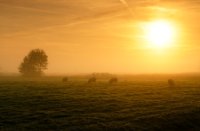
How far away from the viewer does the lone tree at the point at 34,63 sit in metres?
138

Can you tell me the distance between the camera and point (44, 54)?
14388 centimetres

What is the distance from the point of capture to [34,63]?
139875mm

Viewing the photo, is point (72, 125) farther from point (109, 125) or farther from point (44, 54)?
point (44, 54)

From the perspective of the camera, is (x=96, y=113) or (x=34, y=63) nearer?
(x=96, y=113)

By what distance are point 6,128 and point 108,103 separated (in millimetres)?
16304

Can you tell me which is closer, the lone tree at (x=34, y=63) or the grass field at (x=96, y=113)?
the grass field at (x=96, y=113)

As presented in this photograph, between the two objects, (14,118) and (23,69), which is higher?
(23,69)

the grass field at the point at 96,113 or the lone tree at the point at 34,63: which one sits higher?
the lone tree at the point at 34,63

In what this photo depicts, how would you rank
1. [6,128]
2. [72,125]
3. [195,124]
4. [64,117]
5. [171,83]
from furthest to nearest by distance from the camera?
1. [171,83]
2. [195,124]
3. [64,117]
4. [72,125]
5. [6,128]

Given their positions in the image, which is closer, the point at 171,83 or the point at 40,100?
the point at 40,100

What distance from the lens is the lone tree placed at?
138500 millimetres

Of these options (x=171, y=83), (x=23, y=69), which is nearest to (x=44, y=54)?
(x=23, y=69)

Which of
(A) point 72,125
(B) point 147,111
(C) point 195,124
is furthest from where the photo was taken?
(B) point 147,111

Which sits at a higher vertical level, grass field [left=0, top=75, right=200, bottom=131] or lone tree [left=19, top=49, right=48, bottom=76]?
lone tree [left=19, top=49, right=48, bottom=76]
